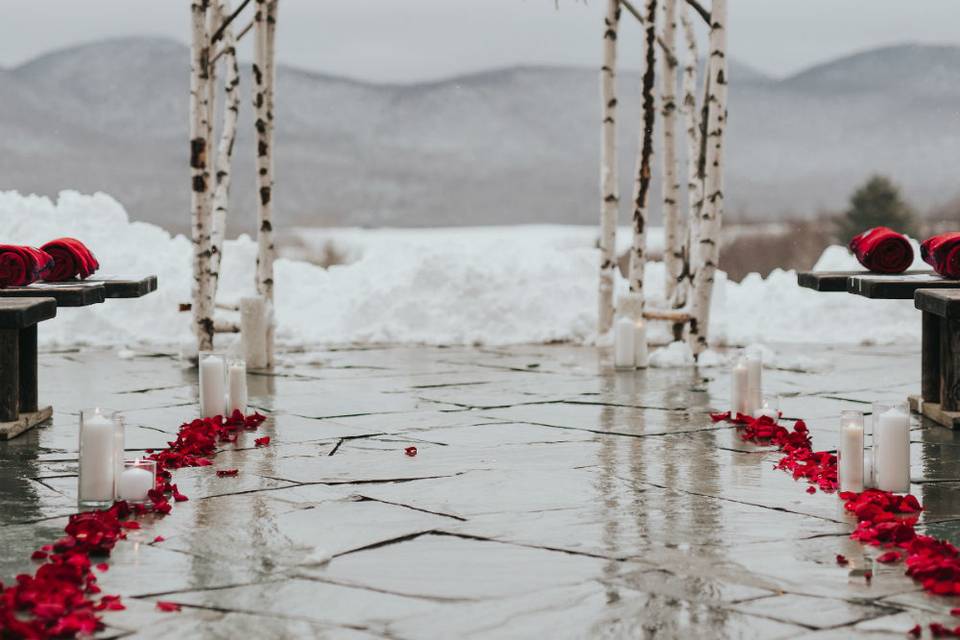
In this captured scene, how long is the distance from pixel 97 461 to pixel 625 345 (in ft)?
14.0

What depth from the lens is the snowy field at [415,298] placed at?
947 cm

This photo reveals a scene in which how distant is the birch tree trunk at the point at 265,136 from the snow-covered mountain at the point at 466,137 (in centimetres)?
1283

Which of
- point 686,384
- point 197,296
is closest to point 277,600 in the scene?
point 686,384

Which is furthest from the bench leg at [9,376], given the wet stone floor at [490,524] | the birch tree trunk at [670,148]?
the birch tree trunk at [670,148]

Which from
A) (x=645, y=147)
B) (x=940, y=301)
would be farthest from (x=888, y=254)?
(x=645, y=147)

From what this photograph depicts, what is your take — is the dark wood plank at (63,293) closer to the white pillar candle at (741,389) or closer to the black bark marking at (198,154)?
the black bark marking at (198,154)

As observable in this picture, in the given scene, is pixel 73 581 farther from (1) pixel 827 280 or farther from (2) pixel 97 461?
(1) pixel 827 280

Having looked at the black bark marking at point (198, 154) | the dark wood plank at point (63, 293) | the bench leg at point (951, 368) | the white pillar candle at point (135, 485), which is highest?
the black bark marking at point (198, 154)

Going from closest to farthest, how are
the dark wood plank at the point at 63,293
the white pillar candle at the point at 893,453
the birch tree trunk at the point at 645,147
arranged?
the white pillar candle at the point at 893,453 → the dark wood plank at the point at 63,293 → the birch tree trunk at the point at 645,147

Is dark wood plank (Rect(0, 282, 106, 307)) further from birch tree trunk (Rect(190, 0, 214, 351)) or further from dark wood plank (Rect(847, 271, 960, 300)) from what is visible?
dark wood plank (Rect(847, 271, 960, 300))

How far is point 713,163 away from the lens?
7637 mm

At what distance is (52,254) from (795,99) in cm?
1741

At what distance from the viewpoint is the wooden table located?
16.4 ft

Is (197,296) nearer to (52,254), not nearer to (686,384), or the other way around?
(52,254)
